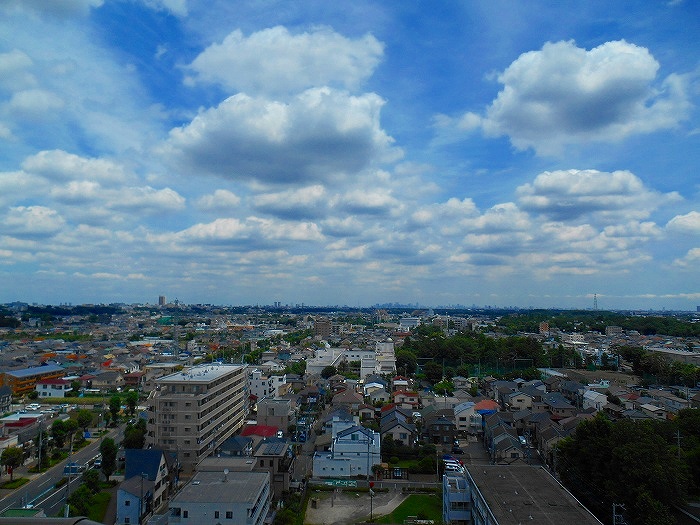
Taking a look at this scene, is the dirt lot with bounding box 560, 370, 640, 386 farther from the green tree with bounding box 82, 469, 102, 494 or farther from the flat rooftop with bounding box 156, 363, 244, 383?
the green tree with bounding box 82, 469, 102, 494

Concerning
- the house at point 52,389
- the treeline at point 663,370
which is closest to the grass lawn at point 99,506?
the house at point 52,389

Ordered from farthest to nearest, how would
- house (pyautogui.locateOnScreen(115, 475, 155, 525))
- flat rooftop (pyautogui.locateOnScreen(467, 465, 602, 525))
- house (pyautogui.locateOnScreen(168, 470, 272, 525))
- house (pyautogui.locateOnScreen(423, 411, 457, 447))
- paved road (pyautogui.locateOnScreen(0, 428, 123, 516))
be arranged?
house (pyautogui.locateOnScreen(423, 411, 457, 447)) < paved road (pyautogui.locateOnScreen(0, 428, 123, 516)) < house (pyautogui.locateOnScreen(115, 475, 155, 525)) < house (pyautogui.locateOnScreen(168, 470, 272, 525)) < flat rooftop (pyautogui.locateOnScreen(467, 465, 602, 525))

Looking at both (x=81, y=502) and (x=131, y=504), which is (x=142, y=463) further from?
(x=81, y=502)

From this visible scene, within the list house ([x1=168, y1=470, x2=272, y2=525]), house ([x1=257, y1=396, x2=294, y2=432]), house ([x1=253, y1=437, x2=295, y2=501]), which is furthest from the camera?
house ([x1=257, y1=396, x2=294, y2=432])

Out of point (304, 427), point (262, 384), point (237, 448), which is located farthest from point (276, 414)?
point (262, 384)

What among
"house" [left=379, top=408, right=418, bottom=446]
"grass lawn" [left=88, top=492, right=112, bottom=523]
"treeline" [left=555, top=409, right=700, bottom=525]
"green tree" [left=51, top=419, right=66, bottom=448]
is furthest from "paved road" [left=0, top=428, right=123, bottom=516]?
"treeline" [left=555, top=409, right=700, bottom=525]

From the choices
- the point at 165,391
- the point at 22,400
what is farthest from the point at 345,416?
the point at 22,400
